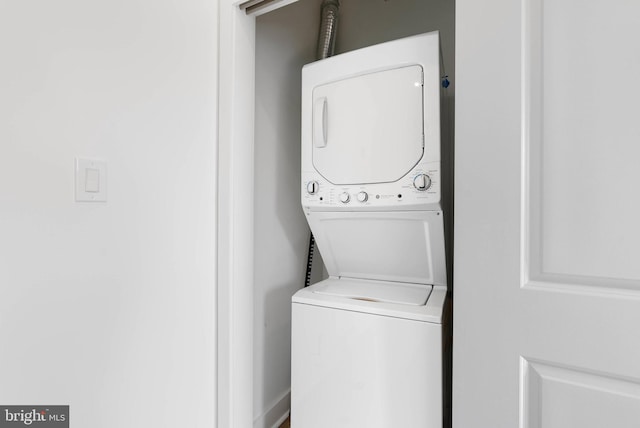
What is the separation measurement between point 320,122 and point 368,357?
40.0 inches

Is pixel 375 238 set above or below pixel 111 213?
below

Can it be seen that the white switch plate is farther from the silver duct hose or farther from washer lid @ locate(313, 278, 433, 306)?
the silver duct hose

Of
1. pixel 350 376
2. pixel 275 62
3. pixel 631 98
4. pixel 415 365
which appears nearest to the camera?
pixel 631 98

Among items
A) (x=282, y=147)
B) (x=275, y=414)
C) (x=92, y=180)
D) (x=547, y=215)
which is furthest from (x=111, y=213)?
(x=275, y=414)

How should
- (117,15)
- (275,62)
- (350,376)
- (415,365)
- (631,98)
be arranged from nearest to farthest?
(631,98) < (117,15) < (415,365) < (350,376) < (275,62)

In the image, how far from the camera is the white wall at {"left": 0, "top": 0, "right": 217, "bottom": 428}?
814 millimetres

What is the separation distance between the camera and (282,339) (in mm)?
1901

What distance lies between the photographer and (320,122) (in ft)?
4.87

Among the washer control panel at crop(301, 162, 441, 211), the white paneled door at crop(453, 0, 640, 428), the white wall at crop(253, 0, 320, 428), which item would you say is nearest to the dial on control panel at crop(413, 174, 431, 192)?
the washer control panel at crop(301, 162, 441, 211)

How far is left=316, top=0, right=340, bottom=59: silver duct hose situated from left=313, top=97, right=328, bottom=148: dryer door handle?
1.87 feet

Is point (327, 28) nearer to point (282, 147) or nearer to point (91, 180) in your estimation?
point (282, 147)

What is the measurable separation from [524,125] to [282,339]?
162 centimetres

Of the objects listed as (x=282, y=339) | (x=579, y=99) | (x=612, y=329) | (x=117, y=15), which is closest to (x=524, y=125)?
(x=579, y=99)

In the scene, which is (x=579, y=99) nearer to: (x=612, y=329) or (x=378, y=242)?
(x=612, y=329)
